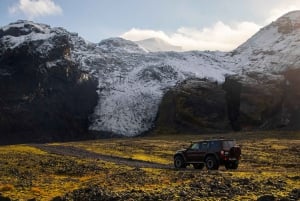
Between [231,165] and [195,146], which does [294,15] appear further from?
[231,165]

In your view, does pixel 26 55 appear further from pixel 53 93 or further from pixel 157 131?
pixel 157 131

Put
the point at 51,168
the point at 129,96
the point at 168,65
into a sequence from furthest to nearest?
1. the point at 168,65
2. the point at 129,96
3. the point at 51,168

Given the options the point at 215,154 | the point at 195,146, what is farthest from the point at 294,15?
the point at 215,154

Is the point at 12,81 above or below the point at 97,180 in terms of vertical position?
above

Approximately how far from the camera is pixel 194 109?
13738 cm

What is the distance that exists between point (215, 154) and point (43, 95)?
353 feet

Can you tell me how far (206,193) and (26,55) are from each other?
12720 centimetres

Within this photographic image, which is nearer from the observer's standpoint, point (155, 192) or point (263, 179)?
point (155, 192)

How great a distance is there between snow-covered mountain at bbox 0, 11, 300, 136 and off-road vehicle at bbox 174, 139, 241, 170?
94190 mm

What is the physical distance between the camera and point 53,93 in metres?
144

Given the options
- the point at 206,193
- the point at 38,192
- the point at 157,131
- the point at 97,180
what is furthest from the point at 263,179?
the point at 157,131

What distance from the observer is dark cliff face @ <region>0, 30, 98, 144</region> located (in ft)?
440

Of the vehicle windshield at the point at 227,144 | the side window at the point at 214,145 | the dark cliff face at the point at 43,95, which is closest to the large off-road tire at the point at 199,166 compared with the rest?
the side window at the point at 214,145

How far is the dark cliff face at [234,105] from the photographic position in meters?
131
